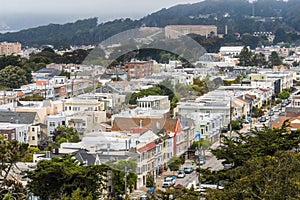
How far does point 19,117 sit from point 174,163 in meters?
3.48

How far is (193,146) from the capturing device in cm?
1054

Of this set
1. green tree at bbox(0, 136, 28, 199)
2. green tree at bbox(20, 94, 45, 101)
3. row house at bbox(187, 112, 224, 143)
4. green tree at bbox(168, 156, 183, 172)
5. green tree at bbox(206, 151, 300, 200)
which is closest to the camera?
green tree at bbox(206, 151, 300, 200)

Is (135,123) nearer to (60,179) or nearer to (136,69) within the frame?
(60,179)

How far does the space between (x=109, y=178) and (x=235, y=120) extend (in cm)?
627

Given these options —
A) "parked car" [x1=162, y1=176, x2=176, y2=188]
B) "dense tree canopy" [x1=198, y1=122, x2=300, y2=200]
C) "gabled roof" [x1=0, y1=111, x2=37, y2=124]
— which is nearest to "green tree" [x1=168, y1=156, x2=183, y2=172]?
"parked car" [x1=162, y1=176, x2=176, y2=188]

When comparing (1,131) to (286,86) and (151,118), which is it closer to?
(151,118)

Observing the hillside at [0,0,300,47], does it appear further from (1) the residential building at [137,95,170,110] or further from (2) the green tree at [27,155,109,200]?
(2) the green tree at [27,155,109,200]

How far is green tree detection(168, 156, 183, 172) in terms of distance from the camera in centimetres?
945

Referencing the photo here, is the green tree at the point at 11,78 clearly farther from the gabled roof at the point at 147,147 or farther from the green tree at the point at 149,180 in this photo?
the green tree at the point at 149,180

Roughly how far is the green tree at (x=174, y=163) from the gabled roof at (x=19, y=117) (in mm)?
3022

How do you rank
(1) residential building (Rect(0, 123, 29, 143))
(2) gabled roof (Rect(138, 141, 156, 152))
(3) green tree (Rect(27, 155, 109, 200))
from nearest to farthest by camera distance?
(3) green tree (Rect(27, 155, 109, 200)) < (2) gabled roof (Rect(138, 141, 156, 152)) < (1) residential building (Rect(0, 123, 29, 143))

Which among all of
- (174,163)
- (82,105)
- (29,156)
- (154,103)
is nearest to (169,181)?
(174,163)

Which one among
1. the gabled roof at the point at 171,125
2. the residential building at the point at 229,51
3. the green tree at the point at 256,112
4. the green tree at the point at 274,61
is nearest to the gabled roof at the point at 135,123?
the gabled roof at the point at 171,125

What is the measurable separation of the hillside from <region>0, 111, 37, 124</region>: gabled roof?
27.1 meters
